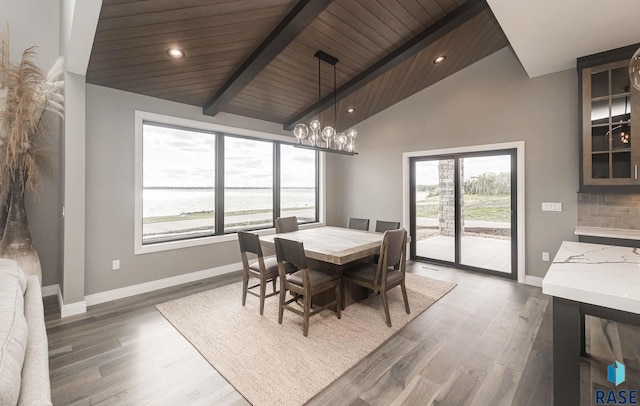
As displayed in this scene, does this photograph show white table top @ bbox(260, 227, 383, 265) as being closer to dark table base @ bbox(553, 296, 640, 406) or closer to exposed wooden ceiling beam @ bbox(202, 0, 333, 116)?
dark table base @ bbox(553, 296, 640, 406)

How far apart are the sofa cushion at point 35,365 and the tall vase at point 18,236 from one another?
2.13 m

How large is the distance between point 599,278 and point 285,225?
3286mm

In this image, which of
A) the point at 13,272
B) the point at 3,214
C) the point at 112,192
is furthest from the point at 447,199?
the point at 3,214

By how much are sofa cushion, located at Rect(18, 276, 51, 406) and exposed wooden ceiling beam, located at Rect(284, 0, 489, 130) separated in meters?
4.11

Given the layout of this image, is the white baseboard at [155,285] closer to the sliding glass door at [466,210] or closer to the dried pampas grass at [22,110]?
the dried pampas grass at [22,110]

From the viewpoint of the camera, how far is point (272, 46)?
9.48 feet

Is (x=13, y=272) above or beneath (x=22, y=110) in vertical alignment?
beneath

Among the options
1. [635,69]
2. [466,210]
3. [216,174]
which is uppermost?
[635,69]

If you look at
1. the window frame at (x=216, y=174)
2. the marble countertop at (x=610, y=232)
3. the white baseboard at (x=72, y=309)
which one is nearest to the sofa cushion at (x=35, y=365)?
the white baseboard at (x=72, y=309)

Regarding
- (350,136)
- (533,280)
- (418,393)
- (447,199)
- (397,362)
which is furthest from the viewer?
(447,199)

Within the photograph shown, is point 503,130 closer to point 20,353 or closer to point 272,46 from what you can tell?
point 272,46

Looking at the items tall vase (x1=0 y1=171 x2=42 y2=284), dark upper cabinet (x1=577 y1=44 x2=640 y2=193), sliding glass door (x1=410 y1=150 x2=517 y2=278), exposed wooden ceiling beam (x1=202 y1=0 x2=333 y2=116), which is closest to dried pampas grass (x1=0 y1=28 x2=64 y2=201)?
tall vase (x1=0 y1=171 x2=42 y2=284)

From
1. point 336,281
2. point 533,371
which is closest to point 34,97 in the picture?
point 336,281

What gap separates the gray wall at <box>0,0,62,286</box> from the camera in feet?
10.7
